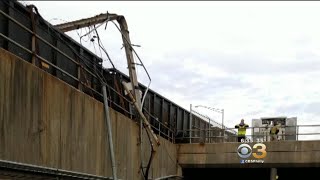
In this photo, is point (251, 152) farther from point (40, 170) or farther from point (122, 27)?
point (40, 170)

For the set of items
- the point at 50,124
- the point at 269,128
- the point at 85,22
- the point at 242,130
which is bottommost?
the point at 50,124

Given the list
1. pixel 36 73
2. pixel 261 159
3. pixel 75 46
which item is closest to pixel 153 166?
pixel 75 46

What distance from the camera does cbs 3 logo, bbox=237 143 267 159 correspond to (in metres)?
25.9

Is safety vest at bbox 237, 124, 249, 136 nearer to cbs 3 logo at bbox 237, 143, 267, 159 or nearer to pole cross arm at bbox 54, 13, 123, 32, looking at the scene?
cbs 3 logo at bbox 237, 143, 267, 159

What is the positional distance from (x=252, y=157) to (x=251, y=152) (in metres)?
0.25

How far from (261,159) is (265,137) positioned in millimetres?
3985

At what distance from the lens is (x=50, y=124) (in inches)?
447

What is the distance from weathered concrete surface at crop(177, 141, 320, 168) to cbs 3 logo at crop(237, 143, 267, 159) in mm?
154

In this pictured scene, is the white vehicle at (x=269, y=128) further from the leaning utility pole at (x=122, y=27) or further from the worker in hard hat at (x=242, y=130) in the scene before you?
the leaning utility pole at (x=122, y=27)

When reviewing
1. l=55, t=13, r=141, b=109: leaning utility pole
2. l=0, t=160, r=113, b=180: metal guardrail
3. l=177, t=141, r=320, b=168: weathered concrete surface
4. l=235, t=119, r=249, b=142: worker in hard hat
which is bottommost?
l=0, t=160, r=113, b=180: metal guardrail

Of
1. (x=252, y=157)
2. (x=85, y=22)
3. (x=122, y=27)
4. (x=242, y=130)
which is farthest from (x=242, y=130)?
(x=85, y=22)

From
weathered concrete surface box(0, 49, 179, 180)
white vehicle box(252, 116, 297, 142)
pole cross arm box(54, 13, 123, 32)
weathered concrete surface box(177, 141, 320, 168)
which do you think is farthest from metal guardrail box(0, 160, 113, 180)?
white vehicle box(252, 116, 297, 142)

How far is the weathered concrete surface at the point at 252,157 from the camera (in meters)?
25.2

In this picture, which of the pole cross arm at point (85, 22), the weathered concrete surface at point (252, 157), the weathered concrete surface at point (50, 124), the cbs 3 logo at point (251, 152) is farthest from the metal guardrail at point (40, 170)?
the cbs 3 logo at point (251, 152)
